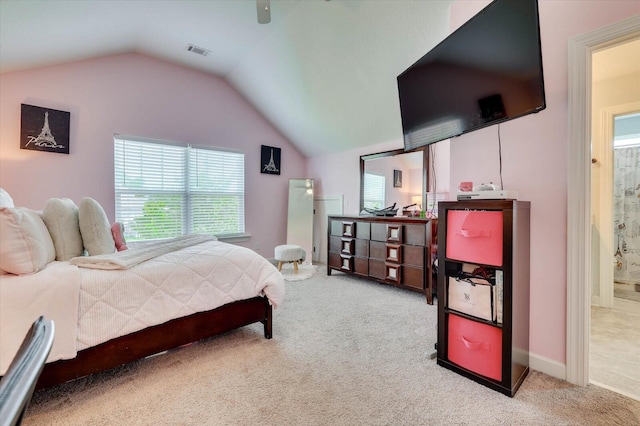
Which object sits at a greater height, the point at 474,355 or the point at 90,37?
the point at 90,37

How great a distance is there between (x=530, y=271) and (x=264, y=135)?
167 inches

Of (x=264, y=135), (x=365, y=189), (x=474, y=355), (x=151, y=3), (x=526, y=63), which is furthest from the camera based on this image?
(x=264, y=135)

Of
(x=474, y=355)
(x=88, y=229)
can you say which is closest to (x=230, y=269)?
(x=88, y=229)

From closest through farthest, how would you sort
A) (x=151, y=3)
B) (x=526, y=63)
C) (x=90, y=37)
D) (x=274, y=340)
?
(x=526, y=63)
(x=274, y=340)
(x=151, y=3)
(x=90, y=37)

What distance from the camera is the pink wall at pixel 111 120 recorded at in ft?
9.70

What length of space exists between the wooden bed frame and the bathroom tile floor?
86.1 inches

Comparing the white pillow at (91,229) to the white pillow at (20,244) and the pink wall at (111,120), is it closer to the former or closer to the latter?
the white pillow at (20,244)

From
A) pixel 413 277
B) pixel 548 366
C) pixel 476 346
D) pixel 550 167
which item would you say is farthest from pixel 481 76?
pixel 413 277

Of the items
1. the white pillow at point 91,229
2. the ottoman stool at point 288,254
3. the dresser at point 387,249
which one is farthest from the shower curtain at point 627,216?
the white pillow at point 91,229

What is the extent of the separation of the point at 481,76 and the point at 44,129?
4.21 m

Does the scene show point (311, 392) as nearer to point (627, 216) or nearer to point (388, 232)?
point (388, 232)

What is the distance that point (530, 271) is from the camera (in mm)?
1777

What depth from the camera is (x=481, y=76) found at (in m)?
1.69

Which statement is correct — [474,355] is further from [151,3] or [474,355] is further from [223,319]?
[151,3]
